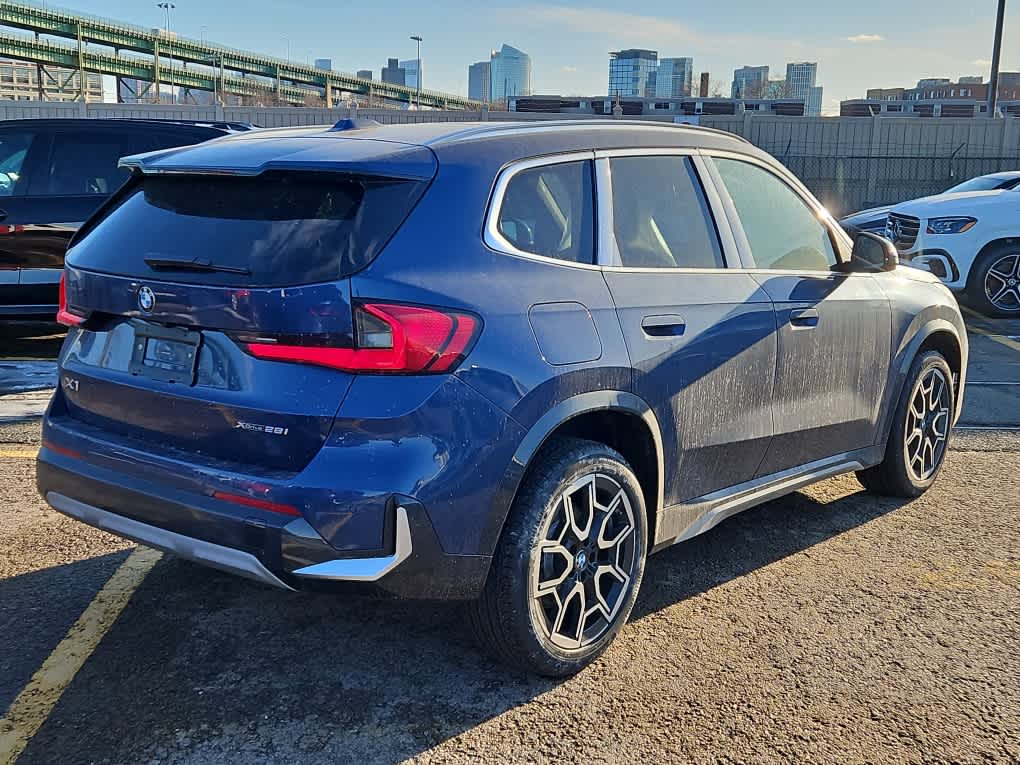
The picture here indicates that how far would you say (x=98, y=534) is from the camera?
4.35 meters

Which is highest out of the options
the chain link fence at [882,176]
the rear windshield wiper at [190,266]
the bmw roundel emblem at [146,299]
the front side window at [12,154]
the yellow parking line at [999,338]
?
the chain link fence at [882,176]

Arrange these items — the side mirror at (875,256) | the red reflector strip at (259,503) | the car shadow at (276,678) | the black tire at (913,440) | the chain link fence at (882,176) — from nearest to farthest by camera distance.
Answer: the red reflector strip at (259,503), the car shadow at (276,678), the side mirror at (875,256), the black tire at (913,440), the chain link fence at (882,176)

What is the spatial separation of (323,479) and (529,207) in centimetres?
111

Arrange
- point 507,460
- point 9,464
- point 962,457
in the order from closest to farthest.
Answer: point 507,460, point 9,464, point 962,457

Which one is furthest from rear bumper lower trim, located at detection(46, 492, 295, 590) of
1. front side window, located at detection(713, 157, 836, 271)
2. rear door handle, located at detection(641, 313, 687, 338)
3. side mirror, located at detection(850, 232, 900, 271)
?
side mirror, located at detection(850, 232, 900, 271)

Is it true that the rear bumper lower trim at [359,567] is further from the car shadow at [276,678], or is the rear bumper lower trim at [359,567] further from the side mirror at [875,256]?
the side mirror at [875,256]

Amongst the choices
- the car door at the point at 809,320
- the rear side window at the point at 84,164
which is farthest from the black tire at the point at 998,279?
the rear side window at the point at 84,164

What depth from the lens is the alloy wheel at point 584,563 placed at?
3.10m

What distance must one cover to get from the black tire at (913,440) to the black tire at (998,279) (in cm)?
689

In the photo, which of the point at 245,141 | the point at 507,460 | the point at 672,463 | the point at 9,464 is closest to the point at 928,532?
the point at 672,463

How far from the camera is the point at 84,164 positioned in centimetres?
838

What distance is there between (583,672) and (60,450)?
186cm

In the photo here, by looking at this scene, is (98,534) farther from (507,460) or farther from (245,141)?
(507,460)

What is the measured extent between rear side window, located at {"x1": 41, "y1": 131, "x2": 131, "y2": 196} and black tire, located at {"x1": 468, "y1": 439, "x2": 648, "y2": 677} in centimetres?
645
